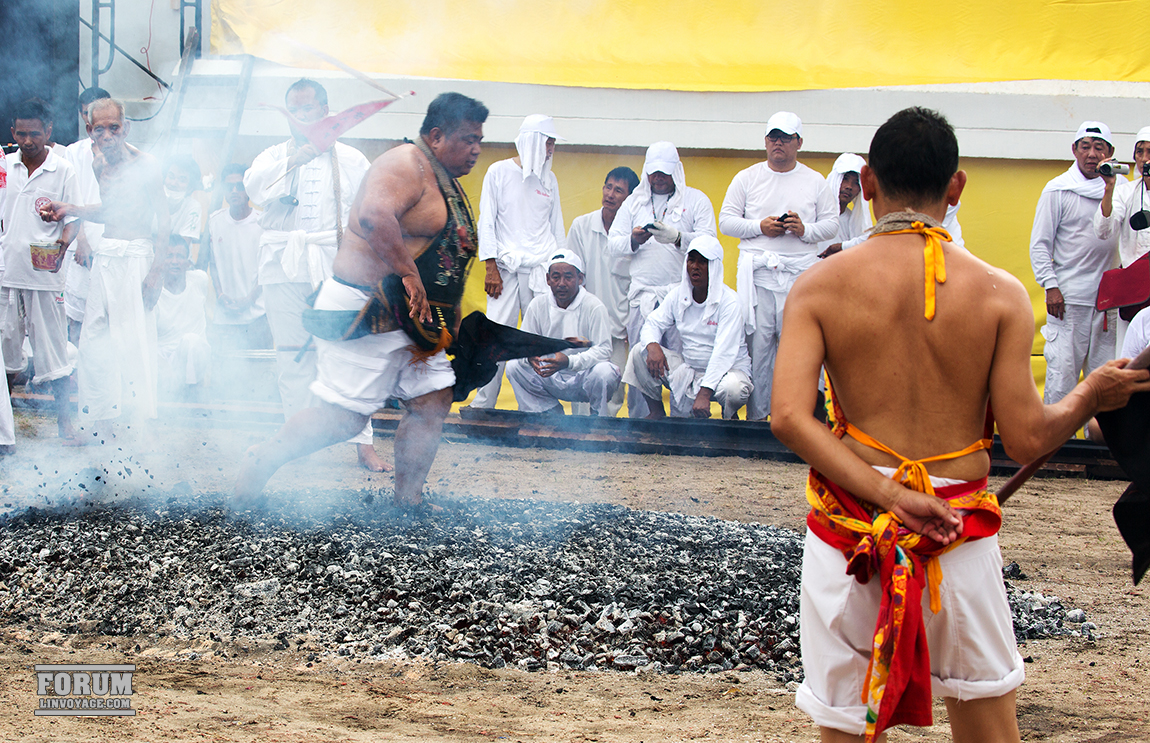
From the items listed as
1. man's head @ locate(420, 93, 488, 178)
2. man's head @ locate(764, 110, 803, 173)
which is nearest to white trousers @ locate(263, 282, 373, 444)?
man's head @ locate(420, 93, 488, 178)

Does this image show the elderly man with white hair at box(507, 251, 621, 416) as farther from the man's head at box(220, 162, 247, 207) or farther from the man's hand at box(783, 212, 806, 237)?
the man's head at box(220, 162, 247, 207)

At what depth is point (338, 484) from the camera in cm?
584

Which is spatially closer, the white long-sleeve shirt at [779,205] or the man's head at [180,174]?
the man's head at [180,174]

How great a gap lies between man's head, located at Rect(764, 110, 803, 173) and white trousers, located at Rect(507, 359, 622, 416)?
216cm

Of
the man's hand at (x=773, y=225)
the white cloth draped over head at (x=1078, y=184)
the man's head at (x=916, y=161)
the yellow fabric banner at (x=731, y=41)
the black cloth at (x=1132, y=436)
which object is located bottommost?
the black cloth at (x=1132, y=436)

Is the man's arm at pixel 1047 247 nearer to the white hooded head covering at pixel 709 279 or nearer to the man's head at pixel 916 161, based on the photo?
the white hooded head covering at pixel 709 279

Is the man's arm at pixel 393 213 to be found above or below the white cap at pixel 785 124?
below

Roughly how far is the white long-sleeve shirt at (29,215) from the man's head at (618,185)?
4183 mm

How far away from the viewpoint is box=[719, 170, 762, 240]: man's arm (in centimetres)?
797

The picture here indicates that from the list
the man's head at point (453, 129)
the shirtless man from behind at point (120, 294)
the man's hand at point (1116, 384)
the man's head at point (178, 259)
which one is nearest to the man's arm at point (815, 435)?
the man's hand at point (1116, 384)

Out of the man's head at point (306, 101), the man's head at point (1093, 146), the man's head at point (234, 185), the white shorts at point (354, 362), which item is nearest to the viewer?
the white shorts at point (354, 362)

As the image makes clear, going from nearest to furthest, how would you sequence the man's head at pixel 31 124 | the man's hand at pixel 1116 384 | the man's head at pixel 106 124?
1. the man's hand at pixel 1116 384
2. the man's head at pixel 106 124
3. the man's head at pixel 31 124

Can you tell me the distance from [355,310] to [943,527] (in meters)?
3.26

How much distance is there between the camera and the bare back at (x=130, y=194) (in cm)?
627
